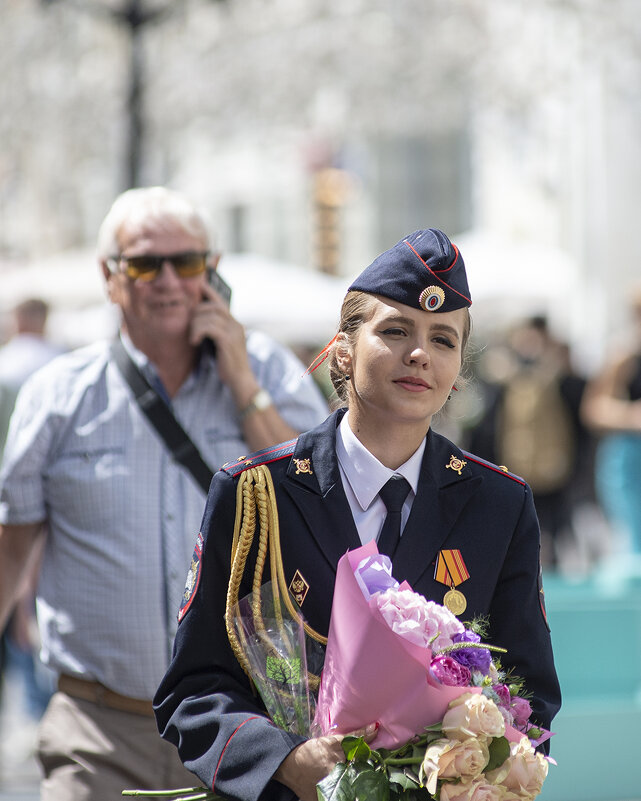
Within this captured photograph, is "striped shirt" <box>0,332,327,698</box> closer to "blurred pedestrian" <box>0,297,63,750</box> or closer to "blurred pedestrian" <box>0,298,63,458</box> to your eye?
"blurred pedestrian" <box>0,297,63,750</box>

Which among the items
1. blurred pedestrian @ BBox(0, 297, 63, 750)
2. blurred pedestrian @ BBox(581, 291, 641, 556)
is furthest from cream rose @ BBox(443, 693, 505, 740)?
blurred pedestrian @ BBox(581, 291, 641, 556)

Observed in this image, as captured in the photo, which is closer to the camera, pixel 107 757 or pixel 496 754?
pixel 496 754

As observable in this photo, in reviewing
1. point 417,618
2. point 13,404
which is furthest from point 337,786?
point 13,404

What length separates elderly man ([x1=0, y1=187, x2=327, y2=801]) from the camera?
354 cm

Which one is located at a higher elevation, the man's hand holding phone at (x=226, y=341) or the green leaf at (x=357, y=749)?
the man's hand holding phone at (x=226, y=341)

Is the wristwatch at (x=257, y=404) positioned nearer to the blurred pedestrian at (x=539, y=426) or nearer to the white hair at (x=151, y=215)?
the white hair at (x=151, y=215)

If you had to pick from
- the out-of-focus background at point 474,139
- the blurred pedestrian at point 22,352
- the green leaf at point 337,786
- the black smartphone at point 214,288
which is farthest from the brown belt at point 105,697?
the blurred pedestrian at point 22,352

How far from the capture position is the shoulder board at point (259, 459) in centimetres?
261

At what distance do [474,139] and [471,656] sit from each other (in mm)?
25898

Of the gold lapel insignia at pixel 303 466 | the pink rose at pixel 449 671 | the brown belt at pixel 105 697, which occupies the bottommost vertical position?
the brown belt at pixel 105 697

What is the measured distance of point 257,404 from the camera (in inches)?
144

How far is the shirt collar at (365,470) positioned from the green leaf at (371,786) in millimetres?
545

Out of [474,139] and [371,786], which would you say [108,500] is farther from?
[474,139]

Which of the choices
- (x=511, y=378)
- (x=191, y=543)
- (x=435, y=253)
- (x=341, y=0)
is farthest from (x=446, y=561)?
(x=341, y=0)
